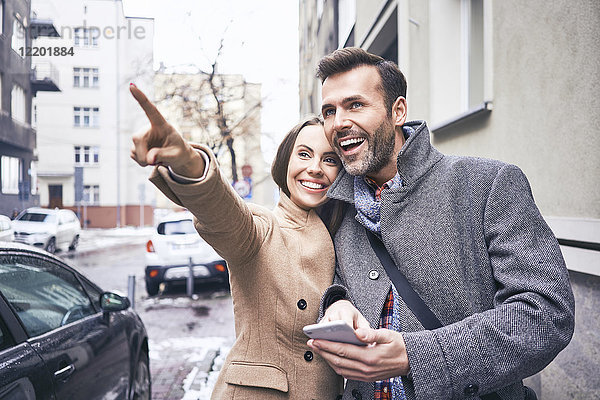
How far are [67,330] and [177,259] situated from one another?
7407mm

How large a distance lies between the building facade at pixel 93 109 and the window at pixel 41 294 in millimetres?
1003

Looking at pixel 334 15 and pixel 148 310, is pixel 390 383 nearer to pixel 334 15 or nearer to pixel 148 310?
pixel 148 310

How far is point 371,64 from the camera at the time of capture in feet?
6.25

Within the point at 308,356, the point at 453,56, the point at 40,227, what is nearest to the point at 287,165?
the point at 308,356

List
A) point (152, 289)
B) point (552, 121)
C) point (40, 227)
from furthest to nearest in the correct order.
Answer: point (152, 289) → point (40, 227) → point (552, 121)

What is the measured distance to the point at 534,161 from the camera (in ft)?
10.7

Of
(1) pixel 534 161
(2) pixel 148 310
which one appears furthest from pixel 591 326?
(2) pixel 148 310

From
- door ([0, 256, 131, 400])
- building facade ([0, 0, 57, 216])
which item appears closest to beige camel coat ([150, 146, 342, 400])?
door ([0, 256, 131, 400])

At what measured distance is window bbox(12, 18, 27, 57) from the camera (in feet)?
17.1

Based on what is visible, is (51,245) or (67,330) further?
(51,245)

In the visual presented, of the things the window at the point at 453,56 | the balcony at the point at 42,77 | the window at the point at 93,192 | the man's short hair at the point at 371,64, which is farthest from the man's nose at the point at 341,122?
the window at the point at 93,192

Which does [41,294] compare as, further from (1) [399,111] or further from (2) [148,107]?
(1) [399,111]

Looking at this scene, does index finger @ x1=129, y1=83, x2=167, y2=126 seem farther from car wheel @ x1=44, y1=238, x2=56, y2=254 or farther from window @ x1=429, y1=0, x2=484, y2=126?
car wheel @ x1=44, y1=238, x2=56, y2=254

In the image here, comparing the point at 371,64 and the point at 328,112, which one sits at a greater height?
the point at 371,64
